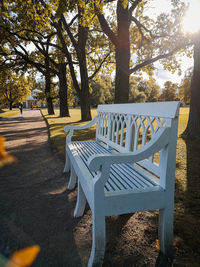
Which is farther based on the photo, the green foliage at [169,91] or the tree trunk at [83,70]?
the green foliage at [169,91]

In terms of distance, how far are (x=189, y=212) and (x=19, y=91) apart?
46.5 metres

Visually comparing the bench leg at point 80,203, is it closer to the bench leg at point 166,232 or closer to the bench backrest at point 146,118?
the bench backrest at point 146,118

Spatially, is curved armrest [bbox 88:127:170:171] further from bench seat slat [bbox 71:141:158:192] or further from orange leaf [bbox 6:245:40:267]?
orange leaf [bbox 6:245:40:267]

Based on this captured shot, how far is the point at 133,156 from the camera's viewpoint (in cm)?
158

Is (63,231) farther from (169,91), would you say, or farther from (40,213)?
(169,91)

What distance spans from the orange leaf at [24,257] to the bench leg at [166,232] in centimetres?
122

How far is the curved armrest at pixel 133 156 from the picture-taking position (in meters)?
1.48

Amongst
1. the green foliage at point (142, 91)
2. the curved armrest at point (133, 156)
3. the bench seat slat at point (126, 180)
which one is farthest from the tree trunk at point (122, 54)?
the green foliage at point (142, 91)

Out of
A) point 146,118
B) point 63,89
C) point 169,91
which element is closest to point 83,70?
point 63,89

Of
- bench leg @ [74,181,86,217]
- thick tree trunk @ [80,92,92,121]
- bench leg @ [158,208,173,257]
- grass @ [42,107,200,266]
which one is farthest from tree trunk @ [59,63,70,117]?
bench leg @ [158,208,173,257]

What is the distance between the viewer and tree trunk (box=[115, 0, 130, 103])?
8.80 metres

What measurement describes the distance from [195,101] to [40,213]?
6.68m

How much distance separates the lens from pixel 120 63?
902 centimetres

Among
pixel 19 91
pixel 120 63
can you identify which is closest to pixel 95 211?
pixel 120 63
